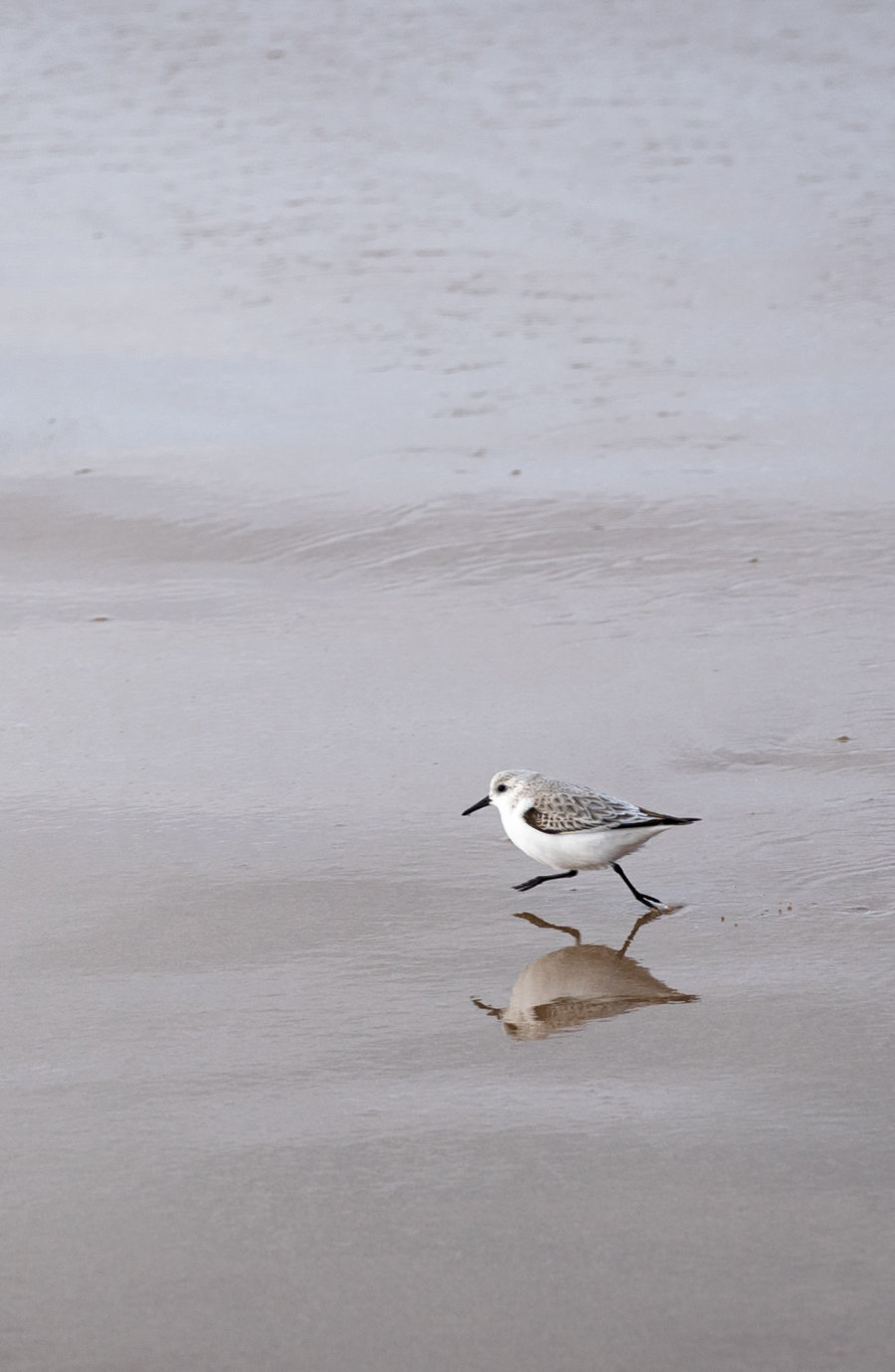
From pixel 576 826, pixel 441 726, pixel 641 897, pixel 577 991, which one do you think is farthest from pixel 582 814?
pixel 441 726

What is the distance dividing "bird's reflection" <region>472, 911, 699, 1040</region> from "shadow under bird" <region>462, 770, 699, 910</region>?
0.20 metres

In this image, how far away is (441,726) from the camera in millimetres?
4867

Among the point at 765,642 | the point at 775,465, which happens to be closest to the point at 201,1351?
the point at 765,642

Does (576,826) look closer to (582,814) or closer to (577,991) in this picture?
(582,814)

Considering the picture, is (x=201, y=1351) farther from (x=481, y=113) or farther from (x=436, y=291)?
(x=481, y=113)

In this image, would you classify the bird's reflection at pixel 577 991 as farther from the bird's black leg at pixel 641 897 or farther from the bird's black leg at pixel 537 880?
the bird's black leg at pixel 537 880

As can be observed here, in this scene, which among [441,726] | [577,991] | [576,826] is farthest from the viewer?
[441,726]

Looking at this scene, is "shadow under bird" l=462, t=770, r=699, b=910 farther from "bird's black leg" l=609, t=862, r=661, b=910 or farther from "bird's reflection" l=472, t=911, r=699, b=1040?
"bird's reflection" l=472, t=911, r=699, b=1040

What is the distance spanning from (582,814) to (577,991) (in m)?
0.46

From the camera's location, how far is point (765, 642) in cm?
545

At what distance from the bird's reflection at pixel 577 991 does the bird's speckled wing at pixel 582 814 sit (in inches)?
10.0

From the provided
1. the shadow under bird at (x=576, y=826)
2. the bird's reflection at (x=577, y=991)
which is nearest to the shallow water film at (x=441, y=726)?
the bird's reflection at (x=577, y=991)

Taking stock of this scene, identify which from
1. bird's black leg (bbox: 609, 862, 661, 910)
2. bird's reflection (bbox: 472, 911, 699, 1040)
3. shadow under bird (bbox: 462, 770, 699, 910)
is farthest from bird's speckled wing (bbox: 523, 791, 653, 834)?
bird's reflection (bbox: 472, 911, 699, 1040)

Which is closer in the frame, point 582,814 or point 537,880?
point 582,814
